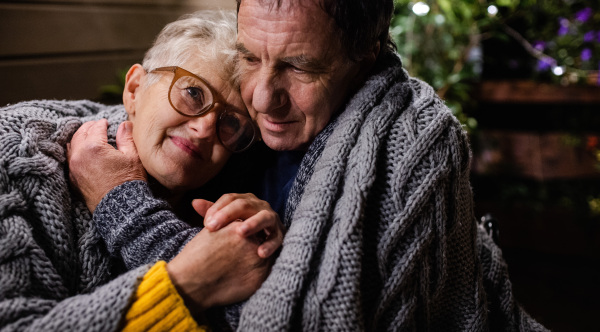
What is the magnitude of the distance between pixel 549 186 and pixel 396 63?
10.6 ft

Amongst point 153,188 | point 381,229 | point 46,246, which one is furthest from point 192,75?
point 381,229

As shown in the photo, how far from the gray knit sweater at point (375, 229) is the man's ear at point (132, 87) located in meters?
0.34

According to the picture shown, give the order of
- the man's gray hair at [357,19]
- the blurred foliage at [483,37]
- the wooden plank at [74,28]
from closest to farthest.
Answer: the man's gray hair at [357,19], the wooden plank at [74,28], the blurred foliage at [483,37]

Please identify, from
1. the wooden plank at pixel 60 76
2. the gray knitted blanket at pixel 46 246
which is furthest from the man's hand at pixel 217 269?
the wooden plank at pixel 60 76

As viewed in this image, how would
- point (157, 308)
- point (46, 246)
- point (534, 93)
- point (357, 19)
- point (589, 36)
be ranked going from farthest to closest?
point (534, 93)
point (589, 36)
point (357, 19)
point (46, 246)
point (157, 308)

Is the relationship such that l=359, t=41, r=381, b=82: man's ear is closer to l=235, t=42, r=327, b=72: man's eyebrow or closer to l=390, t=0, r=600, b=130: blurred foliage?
l=235, t=42, r=327, b=72: man's eyebrow

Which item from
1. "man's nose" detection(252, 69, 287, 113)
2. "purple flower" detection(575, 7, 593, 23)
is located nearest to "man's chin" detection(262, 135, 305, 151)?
"man's nose" detection(252, 69, 287, 113)

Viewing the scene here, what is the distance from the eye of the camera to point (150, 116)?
141 cm

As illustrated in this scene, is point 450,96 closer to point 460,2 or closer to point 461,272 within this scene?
point 460,2

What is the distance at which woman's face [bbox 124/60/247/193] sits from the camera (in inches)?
54.8

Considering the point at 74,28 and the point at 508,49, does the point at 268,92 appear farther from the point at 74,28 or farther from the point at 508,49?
the point at 508,49

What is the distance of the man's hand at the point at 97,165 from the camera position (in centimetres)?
130

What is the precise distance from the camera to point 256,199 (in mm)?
1271

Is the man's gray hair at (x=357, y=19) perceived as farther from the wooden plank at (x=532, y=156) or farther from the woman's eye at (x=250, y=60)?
the wooden plank at (x=532, y=156)
